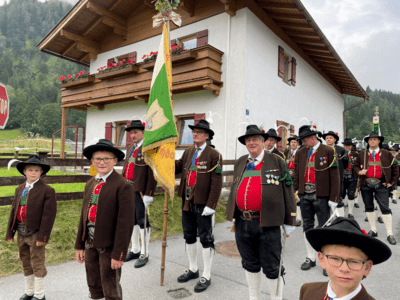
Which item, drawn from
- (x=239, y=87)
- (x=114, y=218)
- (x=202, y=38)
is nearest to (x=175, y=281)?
(x=114, y=218)

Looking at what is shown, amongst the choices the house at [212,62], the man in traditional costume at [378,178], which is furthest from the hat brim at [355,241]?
the house at [212,62]

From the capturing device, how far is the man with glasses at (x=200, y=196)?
4.02 metres

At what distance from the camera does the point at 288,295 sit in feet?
11.9

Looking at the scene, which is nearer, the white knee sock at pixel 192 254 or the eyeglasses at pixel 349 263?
the eyeglasses at pixel 349 263

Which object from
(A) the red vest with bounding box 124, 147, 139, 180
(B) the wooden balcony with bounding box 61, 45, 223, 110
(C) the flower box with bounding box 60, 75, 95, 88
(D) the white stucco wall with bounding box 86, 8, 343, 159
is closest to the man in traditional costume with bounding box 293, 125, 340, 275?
(A) the red vest with bounding box 124, 147, 139, 180

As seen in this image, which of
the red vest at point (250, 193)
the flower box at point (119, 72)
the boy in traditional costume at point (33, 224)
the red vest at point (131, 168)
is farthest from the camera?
the flower box at point (119, 72)

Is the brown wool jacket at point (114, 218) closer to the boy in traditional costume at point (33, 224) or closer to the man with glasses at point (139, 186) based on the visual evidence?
the boy in traditional costume at point (33, 224)

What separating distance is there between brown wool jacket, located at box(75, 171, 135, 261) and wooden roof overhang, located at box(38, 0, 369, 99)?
935 cm

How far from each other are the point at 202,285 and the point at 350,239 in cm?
284

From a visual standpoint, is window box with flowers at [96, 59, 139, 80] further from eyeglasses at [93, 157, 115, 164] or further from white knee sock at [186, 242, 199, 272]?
eyeglasses at [93, 157, 115, 164]

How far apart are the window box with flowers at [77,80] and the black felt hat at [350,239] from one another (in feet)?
Answer: 45.4

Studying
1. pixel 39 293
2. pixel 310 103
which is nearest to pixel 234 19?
pixel 310 103

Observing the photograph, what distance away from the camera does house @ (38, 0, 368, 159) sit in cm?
1030

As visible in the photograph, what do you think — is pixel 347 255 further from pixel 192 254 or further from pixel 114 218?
pixel 192 254
